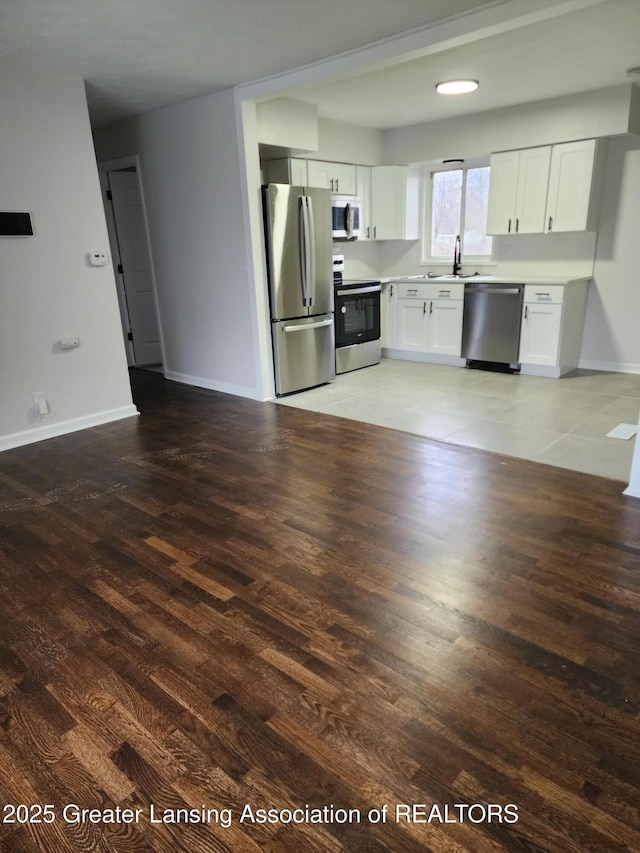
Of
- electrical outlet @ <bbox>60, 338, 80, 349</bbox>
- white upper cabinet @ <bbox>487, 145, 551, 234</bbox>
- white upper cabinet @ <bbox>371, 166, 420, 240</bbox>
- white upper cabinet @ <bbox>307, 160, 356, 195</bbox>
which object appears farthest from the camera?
white upper cabinet @ <bbox>371, 166, 420, 240</bbox>

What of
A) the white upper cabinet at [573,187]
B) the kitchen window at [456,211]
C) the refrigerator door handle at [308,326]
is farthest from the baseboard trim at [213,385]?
the white upper cabinet at [573,187]

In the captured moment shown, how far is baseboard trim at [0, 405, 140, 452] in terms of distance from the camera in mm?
4123

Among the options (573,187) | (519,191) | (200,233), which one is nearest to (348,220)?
(200,233)

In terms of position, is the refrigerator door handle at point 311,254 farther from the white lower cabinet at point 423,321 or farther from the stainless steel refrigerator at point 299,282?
the white lower cabinet at point 423,321

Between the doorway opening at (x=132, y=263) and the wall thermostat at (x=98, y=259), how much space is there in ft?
4.93

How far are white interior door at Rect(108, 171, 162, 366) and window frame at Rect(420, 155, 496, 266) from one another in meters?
3.30

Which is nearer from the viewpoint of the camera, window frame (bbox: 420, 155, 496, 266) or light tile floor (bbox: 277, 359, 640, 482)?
light tile floor (bbox: 277, 359, 640, 482)

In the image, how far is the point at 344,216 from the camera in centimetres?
583

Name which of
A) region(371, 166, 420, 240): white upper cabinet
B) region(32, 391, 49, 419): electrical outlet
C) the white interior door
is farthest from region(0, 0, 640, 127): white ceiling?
region(32, 391, 49, 419): electrical outlet

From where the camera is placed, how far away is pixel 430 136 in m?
6.22

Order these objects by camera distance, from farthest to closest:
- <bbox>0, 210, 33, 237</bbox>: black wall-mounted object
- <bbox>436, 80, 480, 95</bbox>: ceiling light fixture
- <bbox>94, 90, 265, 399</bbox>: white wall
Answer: <bbox>94, 90, 265, 399</bbox>: white wall, <bbox>436, 80, 480, 95</bbox>: ceiling light fixture, <bbox>0, 210, 33, 237</bbox>: black wall-mounted object

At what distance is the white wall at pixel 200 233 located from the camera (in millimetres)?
4754

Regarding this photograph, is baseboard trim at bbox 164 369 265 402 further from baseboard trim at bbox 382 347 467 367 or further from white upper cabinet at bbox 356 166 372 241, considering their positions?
white upper cabinet at bbox 356 166 372 241

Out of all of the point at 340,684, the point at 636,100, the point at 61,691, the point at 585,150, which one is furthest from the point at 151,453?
the point at 636,100
